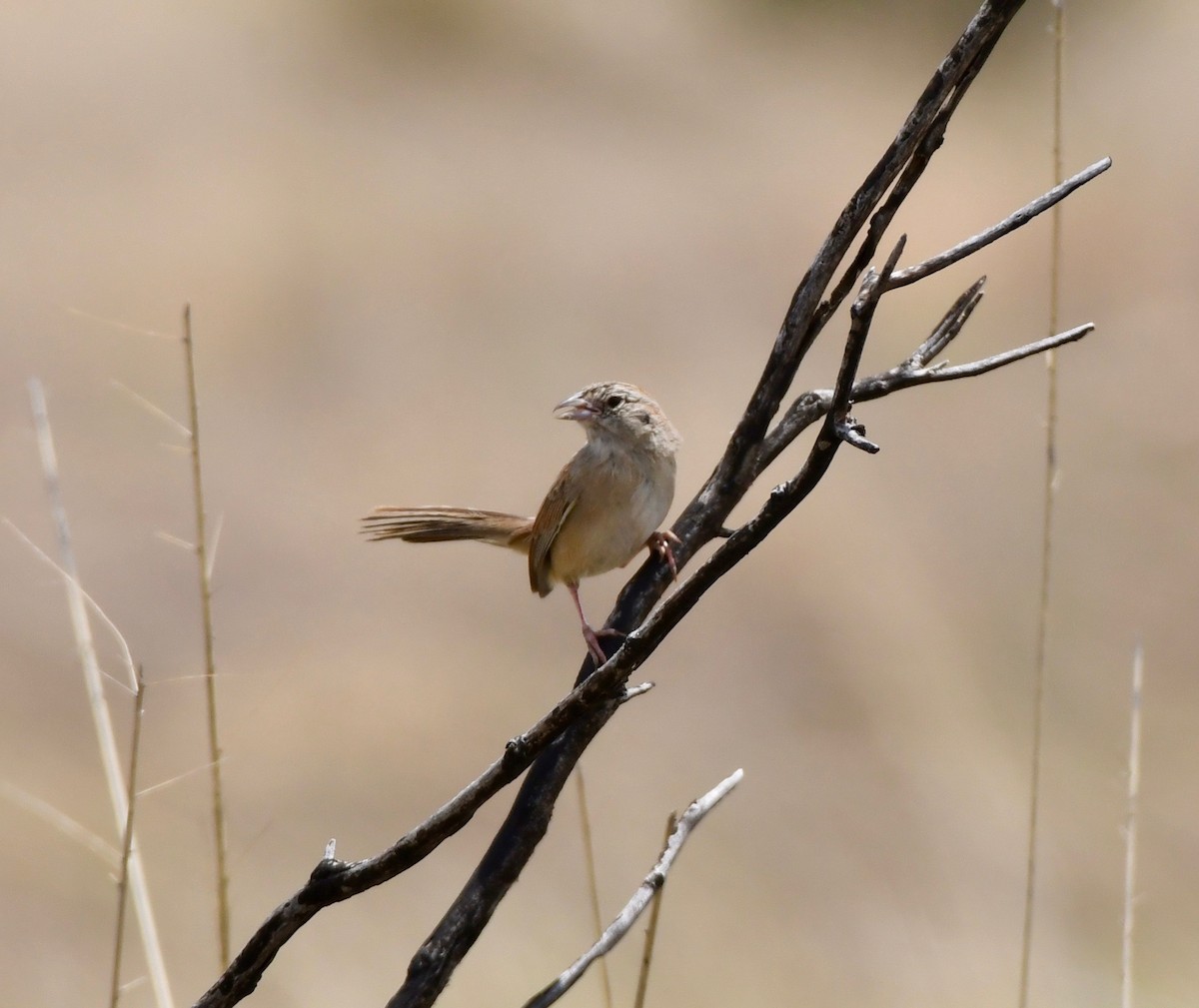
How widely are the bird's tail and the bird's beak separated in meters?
0.33

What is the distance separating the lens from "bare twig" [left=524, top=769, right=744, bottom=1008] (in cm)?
132

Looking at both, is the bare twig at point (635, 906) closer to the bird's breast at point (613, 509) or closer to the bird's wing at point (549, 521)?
the bird's breast at point (613, 509)

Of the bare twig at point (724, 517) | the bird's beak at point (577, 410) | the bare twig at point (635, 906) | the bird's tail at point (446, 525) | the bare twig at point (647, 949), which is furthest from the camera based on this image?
the bird's beak at point (577, 410)

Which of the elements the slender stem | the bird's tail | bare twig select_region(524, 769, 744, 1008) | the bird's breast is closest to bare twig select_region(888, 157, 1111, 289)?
bare twig select_region(524, 769, 744, 1008)

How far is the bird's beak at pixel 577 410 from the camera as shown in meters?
3.27

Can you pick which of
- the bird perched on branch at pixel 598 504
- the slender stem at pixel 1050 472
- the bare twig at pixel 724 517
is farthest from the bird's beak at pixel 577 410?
the bare twig at pixel 724 517

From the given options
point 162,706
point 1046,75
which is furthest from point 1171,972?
point 1046,75

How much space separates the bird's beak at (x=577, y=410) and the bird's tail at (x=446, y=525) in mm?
333

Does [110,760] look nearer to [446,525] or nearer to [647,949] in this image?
[647,949]

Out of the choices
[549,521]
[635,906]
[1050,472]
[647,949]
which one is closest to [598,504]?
[549,521]

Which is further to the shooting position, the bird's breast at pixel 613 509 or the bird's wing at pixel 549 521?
the bird's wing at pixel 549 521

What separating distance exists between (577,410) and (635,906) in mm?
2043

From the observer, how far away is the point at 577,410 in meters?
3.29

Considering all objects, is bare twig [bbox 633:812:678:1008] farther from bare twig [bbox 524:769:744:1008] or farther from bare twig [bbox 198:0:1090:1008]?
bare twig [bbox 198:0:1090:1008]
